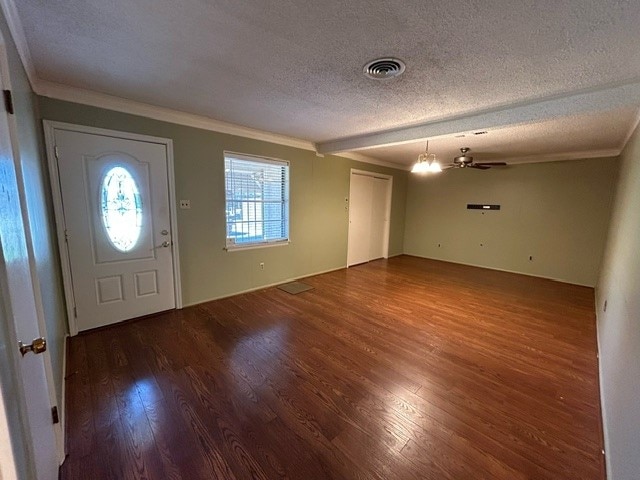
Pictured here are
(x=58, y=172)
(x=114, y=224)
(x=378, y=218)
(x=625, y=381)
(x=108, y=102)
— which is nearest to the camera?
(x=625, y=381)

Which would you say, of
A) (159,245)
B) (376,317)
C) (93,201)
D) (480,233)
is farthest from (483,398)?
(480,233)

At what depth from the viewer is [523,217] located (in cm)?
538

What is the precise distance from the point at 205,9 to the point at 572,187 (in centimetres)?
623

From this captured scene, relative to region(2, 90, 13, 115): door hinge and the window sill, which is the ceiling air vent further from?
the window sill

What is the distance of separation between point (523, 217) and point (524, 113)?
3719mm

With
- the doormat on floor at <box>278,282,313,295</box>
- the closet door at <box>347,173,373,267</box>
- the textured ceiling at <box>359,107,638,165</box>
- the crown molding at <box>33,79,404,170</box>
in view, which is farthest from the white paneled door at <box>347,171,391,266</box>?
the crown molding at <box>33,79,404,170</box>

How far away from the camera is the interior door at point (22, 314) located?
2.53 ft

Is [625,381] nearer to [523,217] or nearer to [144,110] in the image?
[144,110]

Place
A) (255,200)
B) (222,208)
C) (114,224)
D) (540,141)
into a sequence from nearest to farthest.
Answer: (114,224)
(222,208)
(540,141)
(255,200)

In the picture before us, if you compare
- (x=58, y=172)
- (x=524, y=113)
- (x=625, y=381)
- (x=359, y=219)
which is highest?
(x=524, y=113)

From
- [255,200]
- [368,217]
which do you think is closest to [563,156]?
[368,217]

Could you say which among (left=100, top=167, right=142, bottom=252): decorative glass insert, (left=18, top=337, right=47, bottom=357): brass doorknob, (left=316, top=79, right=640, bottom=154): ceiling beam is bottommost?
(left=18, top=337, right=47, bottom=357): brass doorknob

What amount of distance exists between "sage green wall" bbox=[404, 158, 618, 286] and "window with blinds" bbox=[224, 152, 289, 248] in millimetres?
4136

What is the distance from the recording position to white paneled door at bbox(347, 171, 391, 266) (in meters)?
5.71
